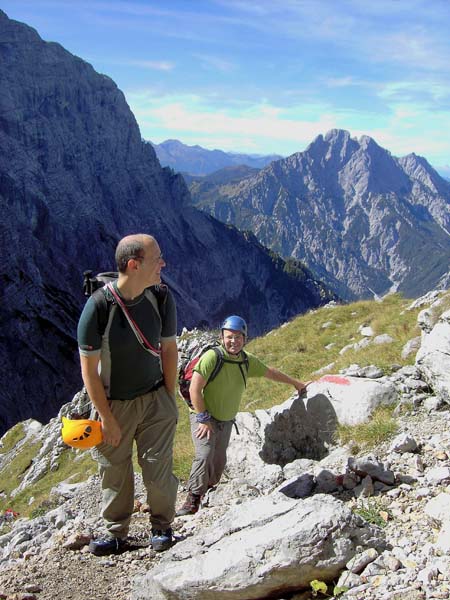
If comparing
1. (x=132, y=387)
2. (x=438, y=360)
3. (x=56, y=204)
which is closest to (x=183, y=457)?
(x=132, y=387)

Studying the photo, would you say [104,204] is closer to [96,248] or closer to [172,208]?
[96,248]

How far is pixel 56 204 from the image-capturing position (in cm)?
13112

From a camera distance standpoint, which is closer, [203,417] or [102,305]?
[102,305]

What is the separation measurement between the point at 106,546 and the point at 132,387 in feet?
6.64

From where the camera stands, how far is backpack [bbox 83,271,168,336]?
5773 mm

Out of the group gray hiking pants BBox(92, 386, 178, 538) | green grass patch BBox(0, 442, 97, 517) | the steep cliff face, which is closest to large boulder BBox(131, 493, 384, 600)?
gray hiking pants BBox(92, 386, 178, 538)

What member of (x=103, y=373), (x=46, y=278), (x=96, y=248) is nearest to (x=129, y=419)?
(x=103, y=373)

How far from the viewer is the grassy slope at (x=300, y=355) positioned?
13.5 meters

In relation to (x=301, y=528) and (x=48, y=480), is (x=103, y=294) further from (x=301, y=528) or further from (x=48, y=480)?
(x=48, y=480)

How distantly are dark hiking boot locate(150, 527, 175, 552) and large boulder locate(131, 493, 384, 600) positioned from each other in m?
1.19

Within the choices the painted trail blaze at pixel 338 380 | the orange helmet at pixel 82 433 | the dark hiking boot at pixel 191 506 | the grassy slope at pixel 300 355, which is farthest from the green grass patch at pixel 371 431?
the orange helmet at pixel 82 433

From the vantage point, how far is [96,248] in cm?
13850

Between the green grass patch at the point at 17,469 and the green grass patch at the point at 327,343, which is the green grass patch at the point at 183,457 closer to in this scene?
the green grass patch at the point at 327,343

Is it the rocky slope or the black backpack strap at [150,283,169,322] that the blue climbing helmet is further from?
the rocky slope
